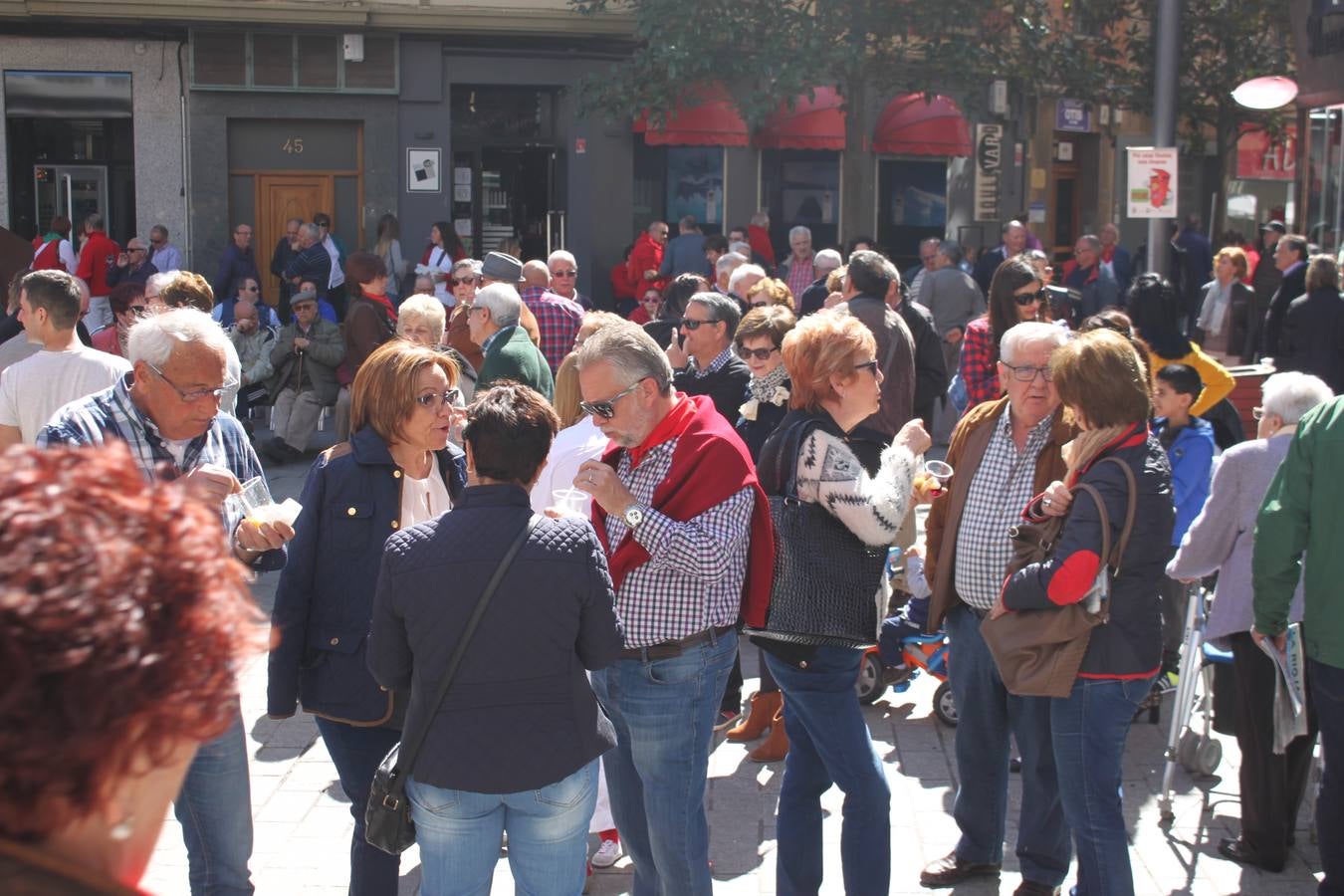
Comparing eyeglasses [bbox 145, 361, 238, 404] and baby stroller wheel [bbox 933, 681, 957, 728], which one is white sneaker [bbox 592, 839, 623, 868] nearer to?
baby stroller wheel [bbox 933, 681, 957, 728]

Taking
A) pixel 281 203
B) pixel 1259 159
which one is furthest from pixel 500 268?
pixel 1259 159

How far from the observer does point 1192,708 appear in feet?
19.2

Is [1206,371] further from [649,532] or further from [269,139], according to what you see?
[269,139]

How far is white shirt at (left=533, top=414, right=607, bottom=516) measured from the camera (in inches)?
188

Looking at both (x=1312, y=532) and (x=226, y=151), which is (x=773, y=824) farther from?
(x=226, y=151)

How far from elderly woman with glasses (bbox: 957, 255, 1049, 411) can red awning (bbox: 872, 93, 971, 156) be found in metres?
15.5

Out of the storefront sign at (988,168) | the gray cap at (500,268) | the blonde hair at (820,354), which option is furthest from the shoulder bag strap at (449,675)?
the storefront sign at (988,168)

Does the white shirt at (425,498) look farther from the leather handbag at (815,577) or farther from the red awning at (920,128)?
the red awning at (920,128)

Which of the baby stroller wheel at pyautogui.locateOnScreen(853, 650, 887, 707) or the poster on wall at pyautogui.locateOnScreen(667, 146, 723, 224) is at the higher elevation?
the poster on wall at pyautogui.locateOnScreen(667, 146, 723, 224)

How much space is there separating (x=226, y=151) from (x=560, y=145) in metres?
4.59

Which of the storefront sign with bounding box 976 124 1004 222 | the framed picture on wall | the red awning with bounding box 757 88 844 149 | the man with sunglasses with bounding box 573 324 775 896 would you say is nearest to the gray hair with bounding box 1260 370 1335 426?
the man with sunglasses with bounding box 573 324 775 896

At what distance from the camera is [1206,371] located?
7.32m

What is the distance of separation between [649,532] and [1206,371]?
14.4 feet

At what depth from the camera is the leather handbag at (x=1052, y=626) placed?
418 centimetres
